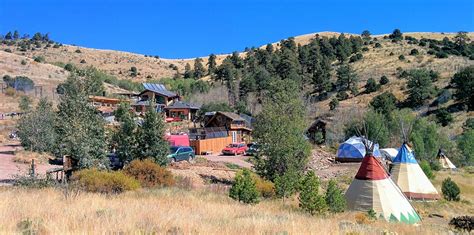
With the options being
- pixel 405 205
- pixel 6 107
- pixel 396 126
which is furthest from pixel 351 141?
pixel 6 107

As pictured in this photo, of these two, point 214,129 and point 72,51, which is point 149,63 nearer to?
point 72,51

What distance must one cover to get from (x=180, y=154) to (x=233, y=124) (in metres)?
23.6

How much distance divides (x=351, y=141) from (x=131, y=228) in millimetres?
38857

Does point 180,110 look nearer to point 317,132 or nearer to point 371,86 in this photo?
point 317,132

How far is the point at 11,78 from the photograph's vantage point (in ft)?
252

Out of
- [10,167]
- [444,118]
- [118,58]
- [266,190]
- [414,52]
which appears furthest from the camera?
[118,58]

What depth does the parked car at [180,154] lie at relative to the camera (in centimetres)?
3216

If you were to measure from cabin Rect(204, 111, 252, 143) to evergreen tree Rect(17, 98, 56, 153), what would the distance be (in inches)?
941

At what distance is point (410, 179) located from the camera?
28.4m

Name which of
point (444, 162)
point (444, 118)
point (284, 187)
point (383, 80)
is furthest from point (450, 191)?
point (383, 80)

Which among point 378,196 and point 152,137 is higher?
point 152,137

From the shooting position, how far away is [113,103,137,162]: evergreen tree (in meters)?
23.6

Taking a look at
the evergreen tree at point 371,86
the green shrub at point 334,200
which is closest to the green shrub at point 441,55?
the evergreen tree at point 371,86

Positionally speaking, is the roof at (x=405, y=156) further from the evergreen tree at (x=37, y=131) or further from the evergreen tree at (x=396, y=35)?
the evergreen tree at (x=396, y=35)
